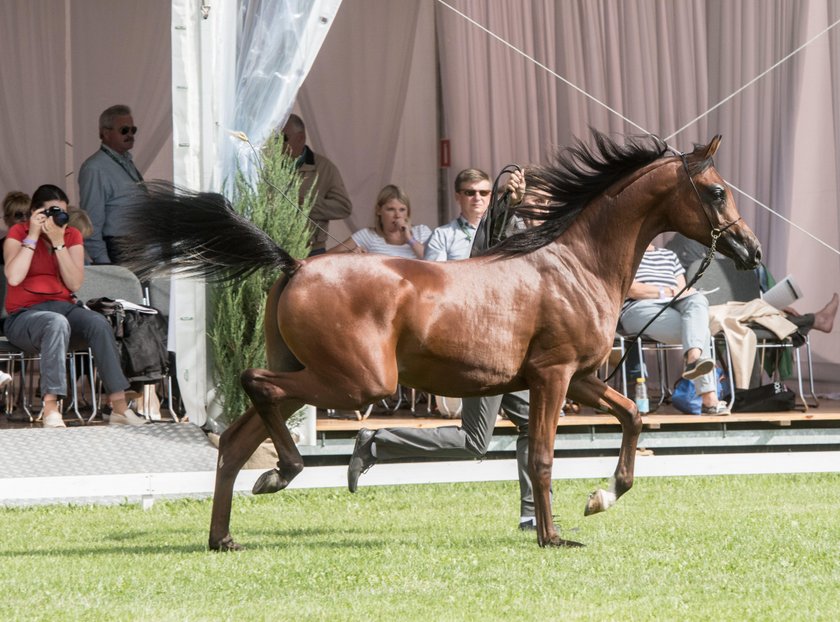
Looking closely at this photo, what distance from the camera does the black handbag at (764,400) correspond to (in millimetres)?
9227

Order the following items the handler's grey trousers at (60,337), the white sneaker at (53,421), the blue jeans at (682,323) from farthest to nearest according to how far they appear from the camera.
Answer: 1. the blue jeans at (682,323)
2. the handler's grey trousers at (60,337)
3. the white sneaker at (53,421)

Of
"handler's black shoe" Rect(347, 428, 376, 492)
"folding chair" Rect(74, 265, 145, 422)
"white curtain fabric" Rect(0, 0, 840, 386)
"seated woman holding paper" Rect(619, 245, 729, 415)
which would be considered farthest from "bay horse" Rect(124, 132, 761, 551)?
"white curtain fabric" Rect(0, 0, 840, 386)

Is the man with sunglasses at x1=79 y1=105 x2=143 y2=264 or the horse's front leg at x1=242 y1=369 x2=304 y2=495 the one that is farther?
the man with sunglasses at x1=79 y1=105 x2=143 y2=264

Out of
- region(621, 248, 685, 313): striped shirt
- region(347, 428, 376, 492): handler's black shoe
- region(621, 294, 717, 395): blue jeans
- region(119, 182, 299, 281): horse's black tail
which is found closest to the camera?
region(119, 182, 299, 281): horse's black tail

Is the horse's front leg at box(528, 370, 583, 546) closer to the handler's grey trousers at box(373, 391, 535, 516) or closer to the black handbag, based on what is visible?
the handler's grey trousers at box(373, 391, 535, 516)

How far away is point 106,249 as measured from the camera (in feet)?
33.5

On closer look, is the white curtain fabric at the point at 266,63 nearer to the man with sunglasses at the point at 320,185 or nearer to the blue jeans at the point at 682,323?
the man with sunglasses at the point at 320,185

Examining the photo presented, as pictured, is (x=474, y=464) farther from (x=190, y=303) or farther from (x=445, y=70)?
(x=445, y=70)

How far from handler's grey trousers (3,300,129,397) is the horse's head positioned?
14.1 feet

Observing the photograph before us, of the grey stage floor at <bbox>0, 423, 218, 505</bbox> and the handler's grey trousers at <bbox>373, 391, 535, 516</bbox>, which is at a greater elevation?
the handler's grey trousers at <bbox>373, 391, 535, 516</bbox>

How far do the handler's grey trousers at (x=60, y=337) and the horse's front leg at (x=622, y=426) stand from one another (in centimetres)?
381

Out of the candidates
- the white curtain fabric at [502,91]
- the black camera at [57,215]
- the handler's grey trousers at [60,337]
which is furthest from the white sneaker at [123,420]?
the white curtain fabric at [502,91]

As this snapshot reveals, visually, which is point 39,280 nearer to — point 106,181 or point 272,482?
point 106,181

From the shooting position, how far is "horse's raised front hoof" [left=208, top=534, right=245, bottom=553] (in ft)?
18.5
